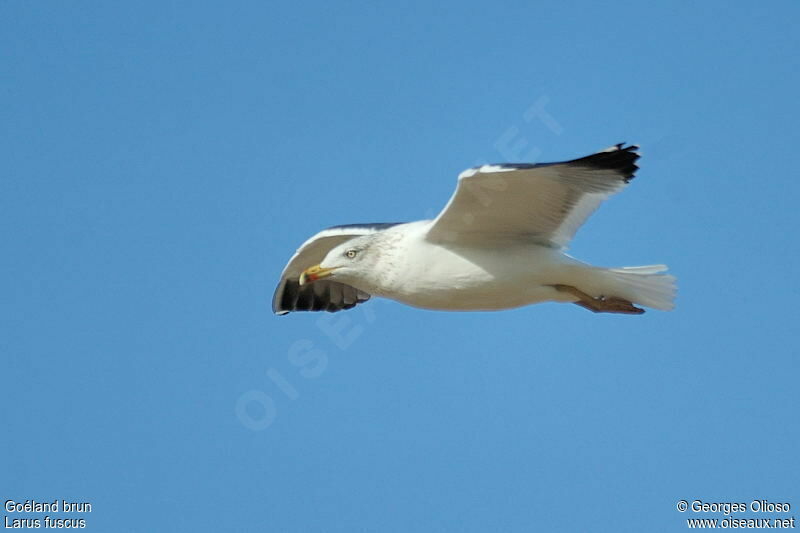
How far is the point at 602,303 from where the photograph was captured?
1024 centimetres

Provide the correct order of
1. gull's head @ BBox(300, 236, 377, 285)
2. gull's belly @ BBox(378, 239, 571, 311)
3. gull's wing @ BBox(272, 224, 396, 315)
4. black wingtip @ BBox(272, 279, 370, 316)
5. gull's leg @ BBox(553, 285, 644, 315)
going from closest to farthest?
gull's belly @ BBox(378, 239, 571, 311)
gull's leg @ BBox(553, 285, 644, 315)
gull's head @ BBox(300, 236, 377, 285)
gull's wing @ BBox(272, 224, 396, 315)
black wingtip @ BBox(272, 279, 370, 316)

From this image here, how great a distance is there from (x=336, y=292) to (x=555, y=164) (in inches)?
161

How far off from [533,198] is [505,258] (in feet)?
2.04

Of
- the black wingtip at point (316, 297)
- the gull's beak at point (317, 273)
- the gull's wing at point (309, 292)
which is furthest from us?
the black wingtip at point (316, 297)

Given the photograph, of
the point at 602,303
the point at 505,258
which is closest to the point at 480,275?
the point at 505,258

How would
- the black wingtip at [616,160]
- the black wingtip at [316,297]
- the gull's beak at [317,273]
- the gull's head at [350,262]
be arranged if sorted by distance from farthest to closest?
the black wingtip at [316,297], the gull's beak at [317,273], the gull's head at [350,262], the black wingtip at [616,160]

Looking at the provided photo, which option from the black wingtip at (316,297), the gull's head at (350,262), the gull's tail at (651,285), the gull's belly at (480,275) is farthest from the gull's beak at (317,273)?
the gull's tail at (651,285)

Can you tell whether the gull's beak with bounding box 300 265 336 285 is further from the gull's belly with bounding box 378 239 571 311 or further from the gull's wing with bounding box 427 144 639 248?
the gull's wing with bounding box 427 144 639 248

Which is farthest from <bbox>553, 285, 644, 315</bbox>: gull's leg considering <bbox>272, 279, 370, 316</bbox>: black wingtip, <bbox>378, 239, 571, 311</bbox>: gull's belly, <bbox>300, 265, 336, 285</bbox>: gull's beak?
<bbox>272, 279, 370, 316</bbox>: black wingtip

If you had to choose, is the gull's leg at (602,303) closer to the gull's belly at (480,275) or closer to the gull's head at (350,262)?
the gull's belly at (480,275)

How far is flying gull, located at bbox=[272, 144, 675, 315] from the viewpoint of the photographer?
31.5 feet

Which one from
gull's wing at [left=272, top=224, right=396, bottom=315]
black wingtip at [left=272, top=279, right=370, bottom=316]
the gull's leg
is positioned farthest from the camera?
black wingtip at [left=272, top=279, right=370, bottom=316]

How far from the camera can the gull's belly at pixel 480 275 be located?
9.96m

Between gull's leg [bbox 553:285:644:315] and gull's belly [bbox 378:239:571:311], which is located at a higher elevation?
gull's belly [bbox 378:239:571:311]
